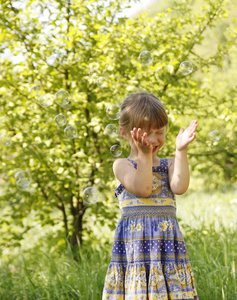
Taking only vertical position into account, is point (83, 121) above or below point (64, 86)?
below

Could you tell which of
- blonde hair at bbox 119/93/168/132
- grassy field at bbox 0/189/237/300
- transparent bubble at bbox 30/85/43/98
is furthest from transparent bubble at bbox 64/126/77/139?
blonde hair at bbox 119/93/168/132

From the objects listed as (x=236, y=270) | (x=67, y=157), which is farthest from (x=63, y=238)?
(x=236, y=270)

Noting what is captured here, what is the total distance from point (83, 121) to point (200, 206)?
4056 mm

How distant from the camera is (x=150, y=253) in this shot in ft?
6.28

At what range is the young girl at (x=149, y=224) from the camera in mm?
1859

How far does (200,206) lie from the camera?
7371 mm

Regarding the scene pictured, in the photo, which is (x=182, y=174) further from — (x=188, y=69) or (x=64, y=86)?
(x=64, y=86)

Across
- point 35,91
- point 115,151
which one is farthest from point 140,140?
point 35,91

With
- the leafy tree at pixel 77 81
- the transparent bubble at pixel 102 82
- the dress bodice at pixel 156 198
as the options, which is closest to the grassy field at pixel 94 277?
the leafy tree at pixel 77 81

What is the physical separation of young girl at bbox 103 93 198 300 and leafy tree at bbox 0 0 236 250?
155cm

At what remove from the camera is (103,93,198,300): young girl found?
73.2 inches

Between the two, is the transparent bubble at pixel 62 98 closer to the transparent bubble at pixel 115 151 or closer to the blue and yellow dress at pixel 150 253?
the transparent bubble at pixel 115 151

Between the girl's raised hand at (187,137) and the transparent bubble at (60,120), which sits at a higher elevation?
the transparent bubble at (60,120)

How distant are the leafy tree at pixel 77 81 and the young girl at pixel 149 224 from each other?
1546 mm
